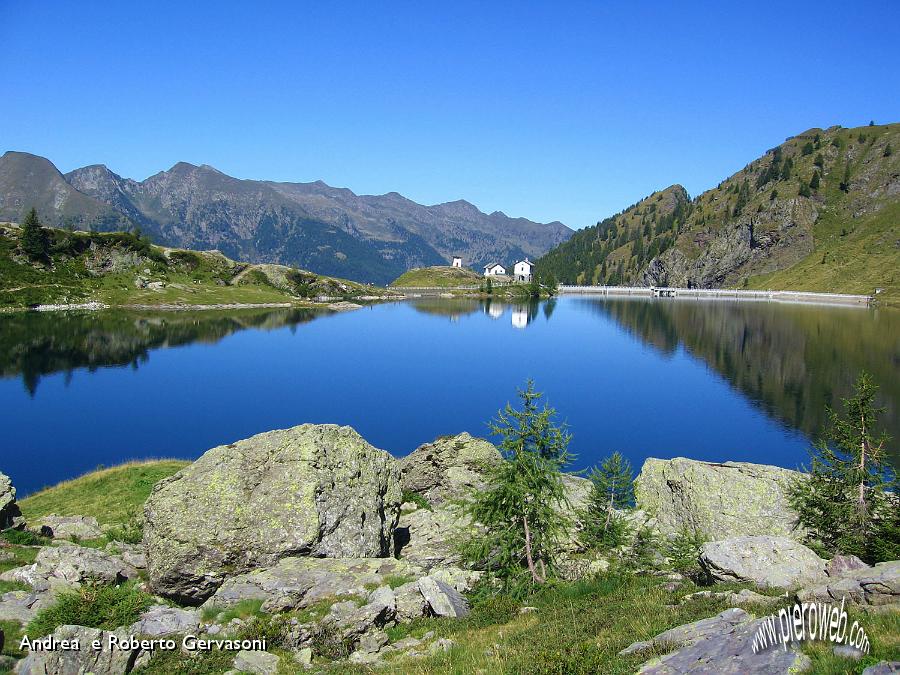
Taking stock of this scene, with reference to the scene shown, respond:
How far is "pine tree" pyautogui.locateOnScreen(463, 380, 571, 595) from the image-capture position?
65.2ft

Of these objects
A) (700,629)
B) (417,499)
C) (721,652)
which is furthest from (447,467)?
(721,652)

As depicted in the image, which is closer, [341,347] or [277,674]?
[277,674]

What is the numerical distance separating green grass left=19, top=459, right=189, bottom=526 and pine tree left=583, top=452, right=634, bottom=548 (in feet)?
75.9

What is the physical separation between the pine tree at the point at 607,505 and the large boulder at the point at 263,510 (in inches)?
363

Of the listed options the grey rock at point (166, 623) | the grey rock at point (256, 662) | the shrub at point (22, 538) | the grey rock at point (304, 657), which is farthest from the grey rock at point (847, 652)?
the shrub at point (22, 538)

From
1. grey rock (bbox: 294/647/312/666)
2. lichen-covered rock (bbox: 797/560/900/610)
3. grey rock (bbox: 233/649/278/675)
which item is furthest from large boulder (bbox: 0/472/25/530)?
lichen-covered rock (bbox: 797/560/900/610)

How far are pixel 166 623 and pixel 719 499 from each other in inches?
945

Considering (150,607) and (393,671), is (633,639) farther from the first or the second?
(150,607)

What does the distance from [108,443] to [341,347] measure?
67065 millimetres

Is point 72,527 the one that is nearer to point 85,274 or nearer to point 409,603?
point 409,603

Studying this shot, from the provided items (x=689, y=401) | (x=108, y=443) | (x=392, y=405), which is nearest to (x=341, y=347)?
(x=392, y=405)

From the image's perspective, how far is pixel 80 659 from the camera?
1258 centimetres

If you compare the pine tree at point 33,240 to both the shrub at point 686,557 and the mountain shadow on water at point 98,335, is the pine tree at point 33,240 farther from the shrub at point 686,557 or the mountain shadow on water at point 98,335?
the shrub at point 686,557

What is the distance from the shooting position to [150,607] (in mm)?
16328
